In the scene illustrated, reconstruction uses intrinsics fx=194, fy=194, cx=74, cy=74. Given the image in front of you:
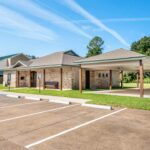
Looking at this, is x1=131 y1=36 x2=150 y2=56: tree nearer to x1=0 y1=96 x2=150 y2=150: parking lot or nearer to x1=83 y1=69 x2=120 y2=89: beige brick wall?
x1=83 y1=69 x2=120 y2=89: beige brick wall

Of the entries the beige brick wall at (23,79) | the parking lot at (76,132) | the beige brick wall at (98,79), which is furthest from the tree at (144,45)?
the parking lot at (76,132)

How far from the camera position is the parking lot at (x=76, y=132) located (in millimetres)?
5418

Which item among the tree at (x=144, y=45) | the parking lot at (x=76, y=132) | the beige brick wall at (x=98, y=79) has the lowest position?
the parking lot at (x=76, y=132)

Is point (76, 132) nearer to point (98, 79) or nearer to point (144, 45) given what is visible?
point (98, 79)

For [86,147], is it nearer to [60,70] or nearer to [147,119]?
[147,119]

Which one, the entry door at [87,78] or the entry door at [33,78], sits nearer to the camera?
the entry door at [87,78]

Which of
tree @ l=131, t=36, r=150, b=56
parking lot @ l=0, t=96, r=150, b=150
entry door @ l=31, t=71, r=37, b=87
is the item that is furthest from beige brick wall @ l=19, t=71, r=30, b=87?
tree @ l=131, t=36, r=150, b=56

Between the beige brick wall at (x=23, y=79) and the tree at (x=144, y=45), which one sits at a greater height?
the tree at (x=144, y=45)

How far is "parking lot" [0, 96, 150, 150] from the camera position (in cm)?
542

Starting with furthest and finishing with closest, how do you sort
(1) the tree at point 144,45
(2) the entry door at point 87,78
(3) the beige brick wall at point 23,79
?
(1) the tree at point 144,45 → (3) the beige brick wall at point 23,79 → (2) the entry door at point 87,78

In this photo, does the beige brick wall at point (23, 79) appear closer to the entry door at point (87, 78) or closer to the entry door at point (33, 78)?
the entry door at point (33, 78)

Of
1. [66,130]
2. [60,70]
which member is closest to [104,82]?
[60,70]

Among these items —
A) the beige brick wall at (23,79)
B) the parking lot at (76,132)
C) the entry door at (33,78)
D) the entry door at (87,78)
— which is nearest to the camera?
the parking lot at (76,132)

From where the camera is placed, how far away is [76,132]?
21.9 ft
